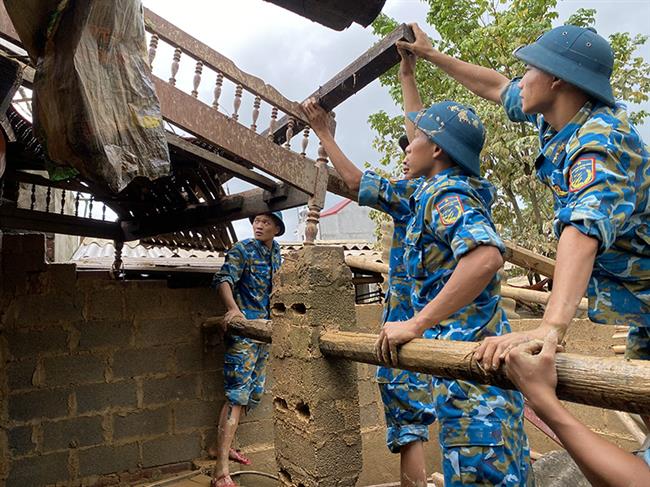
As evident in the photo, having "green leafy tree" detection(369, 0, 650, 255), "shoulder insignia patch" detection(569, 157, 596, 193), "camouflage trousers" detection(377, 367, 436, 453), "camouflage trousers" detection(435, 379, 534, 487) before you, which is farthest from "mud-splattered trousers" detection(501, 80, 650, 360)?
"green leafy tree" detection(369, 0, 650, 255)

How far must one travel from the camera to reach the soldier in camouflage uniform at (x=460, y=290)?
1.96 metres

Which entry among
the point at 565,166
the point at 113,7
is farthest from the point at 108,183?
the point at 565,166

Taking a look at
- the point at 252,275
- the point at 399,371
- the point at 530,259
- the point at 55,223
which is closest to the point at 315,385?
the point at 399,371

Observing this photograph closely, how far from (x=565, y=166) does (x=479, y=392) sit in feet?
2.99

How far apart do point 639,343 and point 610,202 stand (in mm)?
563

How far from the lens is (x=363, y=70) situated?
126 inches

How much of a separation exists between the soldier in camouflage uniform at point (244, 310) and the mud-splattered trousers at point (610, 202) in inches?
120

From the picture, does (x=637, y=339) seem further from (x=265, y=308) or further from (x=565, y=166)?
(x=265, y=308)

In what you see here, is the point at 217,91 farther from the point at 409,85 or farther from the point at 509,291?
the point at 509,291

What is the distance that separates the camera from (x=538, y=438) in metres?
5.84

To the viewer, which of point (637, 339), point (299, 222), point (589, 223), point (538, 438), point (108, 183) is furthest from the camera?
point (299, 222)

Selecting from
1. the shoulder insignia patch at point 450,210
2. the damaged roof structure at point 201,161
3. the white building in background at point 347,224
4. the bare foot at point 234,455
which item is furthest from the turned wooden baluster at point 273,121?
the white building in background at point 347,224

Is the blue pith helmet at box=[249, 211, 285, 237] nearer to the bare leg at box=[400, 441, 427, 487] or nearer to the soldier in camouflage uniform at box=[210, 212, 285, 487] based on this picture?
the soldier in camouflage uniform at box=[210, 212, 285, 487]

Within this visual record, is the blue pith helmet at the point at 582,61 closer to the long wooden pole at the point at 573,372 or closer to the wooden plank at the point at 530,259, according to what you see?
the long wooden pole at the point at 573,372
